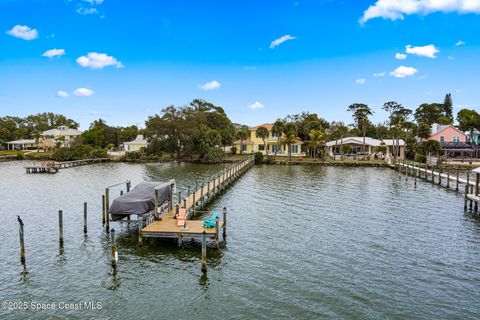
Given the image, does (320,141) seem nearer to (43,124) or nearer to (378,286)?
(378,286)

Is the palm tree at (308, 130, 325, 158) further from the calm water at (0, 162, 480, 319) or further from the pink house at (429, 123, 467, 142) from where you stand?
the calm water at (0, 162, 480, 319)

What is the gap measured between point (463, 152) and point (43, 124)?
136 m

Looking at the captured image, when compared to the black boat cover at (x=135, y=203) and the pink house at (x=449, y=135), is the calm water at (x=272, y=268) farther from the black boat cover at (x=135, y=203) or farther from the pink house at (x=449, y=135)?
the pink house at (x=449, y=135)

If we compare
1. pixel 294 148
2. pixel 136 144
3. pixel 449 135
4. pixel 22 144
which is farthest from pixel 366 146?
pixel 22 144

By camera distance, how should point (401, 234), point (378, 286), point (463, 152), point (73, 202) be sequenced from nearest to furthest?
point (378, 286) → point (401, 234) → point (73, 202) → point (463, 152)

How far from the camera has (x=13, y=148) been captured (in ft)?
407

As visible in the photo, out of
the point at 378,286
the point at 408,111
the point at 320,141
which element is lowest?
the point at 378,286

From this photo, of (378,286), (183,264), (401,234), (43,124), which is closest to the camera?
(378,286)

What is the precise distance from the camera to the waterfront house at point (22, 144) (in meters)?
122

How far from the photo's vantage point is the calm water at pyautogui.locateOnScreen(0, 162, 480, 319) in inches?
556

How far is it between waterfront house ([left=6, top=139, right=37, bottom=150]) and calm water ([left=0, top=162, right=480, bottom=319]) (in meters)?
104

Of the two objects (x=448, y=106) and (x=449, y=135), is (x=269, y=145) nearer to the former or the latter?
(x=449, y=135)

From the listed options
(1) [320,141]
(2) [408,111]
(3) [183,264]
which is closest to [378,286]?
(3) [183,264]

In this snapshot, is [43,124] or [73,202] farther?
[43,124]
